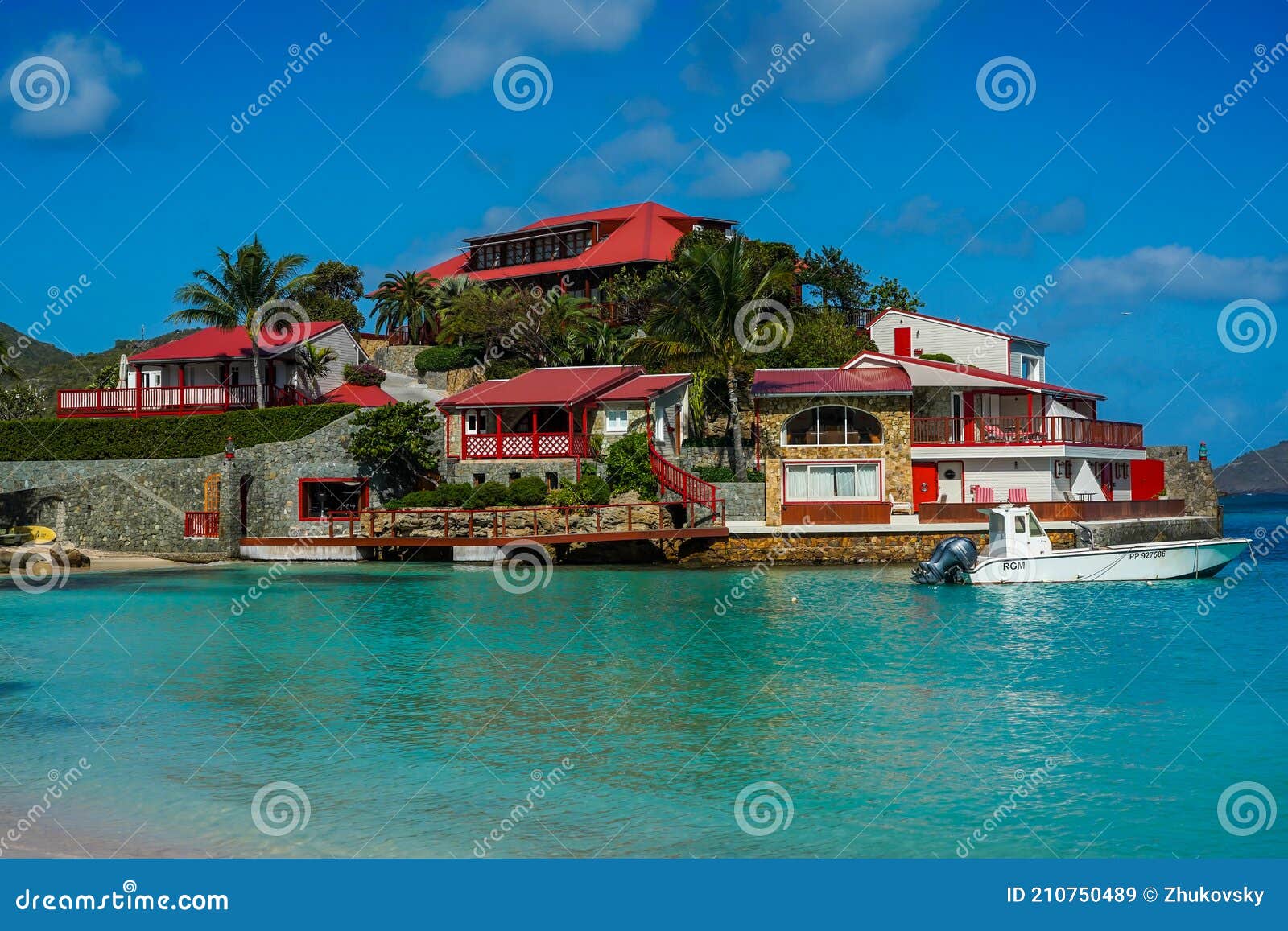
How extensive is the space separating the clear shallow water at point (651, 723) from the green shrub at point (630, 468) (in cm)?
1229

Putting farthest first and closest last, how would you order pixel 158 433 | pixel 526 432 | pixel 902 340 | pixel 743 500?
pixel 902 340 < pixel 158 433 < pixel 526 432 < pixel 743 500

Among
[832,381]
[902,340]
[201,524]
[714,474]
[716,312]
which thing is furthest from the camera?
[902,340]

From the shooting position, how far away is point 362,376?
61.8 meters

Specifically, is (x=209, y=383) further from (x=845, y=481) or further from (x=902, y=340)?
(x=902, y=340)

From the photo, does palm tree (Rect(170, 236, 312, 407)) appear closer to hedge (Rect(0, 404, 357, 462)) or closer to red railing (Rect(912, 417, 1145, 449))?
hedge (Rect(0, 404, 357, 462))

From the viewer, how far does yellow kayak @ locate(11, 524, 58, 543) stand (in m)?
44.3

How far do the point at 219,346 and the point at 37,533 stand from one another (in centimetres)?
1312

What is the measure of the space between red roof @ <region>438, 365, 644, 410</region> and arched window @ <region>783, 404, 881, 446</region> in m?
7.40

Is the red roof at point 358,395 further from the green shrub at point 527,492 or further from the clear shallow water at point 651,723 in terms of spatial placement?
the clear shallow water at point 651,723

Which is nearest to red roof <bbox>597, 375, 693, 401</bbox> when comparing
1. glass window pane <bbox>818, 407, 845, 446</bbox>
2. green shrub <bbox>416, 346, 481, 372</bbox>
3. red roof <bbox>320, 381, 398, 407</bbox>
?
glass window pane <bbox>818, 407, 845, 446</bbox>

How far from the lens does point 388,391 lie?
59812mm

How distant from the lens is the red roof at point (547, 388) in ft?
151


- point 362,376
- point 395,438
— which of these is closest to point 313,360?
point 362,376

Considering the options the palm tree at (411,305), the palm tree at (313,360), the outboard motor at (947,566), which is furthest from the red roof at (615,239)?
the outboard motor at (947,566)
